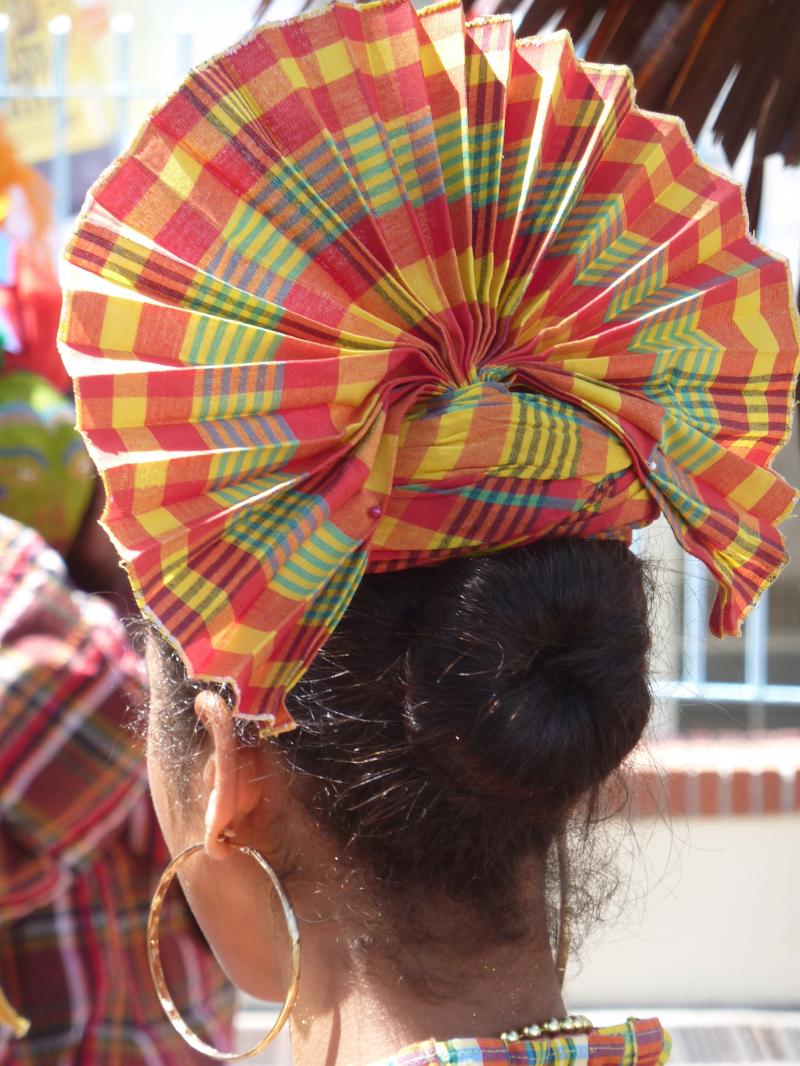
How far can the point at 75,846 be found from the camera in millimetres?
2123

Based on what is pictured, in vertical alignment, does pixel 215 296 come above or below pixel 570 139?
below

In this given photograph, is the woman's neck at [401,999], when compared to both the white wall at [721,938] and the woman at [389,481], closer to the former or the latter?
the woman at [389,481]

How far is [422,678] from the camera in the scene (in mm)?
1121

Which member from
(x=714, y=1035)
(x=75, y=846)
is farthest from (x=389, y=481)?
(x=714, y=1035)

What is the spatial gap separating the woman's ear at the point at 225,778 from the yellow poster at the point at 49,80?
3.19 meters

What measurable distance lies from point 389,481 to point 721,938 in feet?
11.2

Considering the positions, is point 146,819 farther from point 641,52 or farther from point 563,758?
point 641,52

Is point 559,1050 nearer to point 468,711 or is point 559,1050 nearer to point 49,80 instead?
point 468,711

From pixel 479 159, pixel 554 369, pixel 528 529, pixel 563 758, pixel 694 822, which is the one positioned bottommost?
pixel 694 822

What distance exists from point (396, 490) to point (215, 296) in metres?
0.23

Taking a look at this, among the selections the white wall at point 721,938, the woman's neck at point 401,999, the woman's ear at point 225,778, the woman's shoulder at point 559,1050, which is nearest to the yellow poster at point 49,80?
the white wall at point 721,938

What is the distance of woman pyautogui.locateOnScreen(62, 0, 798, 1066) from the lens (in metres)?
1.11

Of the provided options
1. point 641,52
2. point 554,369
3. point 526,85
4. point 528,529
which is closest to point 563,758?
point 528,529

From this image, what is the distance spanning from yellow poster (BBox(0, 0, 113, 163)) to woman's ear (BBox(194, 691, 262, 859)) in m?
3.19
